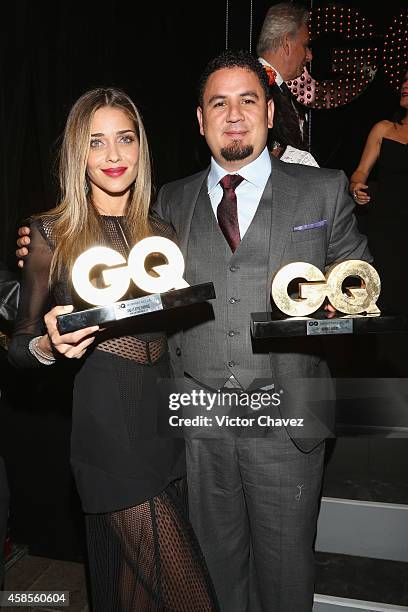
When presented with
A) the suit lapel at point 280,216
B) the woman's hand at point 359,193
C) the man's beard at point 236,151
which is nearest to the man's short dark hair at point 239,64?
the man's beard at point 236,151

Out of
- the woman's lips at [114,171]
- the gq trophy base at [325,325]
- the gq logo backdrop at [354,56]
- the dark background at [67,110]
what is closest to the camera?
the gq trophy base at [325,325]

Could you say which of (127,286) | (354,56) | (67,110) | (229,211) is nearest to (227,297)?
(229,211)

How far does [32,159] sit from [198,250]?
1.46 meters

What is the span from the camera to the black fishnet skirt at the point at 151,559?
6.22 ft

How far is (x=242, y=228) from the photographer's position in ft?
6.63

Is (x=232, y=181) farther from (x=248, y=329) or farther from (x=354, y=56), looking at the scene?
(x=354, y=56)

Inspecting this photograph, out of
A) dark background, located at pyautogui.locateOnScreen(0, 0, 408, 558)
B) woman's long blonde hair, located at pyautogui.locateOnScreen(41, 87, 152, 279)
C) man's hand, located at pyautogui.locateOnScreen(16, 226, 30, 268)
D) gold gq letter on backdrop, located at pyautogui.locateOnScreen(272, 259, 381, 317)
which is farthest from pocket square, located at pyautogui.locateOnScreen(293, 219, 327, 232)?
dark background, located at pyautogui.locateOnScreen(0, 0, 408, 558)

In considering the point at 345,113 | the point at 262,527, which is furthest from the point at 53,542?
the point at 345,113

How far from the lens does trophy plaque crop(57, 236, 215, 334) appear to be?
1661 mm

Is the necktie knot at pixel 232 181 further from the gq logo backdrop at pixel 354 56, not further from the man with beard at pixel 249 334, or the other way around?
the gq logo backdrop at pixel 354 56

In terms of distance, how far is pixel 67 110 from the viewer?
2.83 meters

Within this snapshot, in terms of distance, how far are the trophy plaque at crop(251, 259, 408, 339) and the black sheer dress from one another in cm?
42

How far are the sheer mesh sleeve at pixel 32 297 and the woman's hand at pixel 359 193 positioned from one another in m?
2.03

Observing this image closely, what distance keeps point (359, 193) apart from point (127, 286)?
206 centimetres
